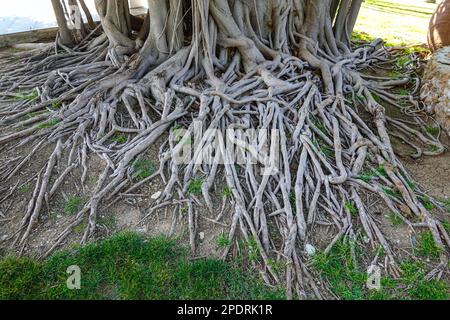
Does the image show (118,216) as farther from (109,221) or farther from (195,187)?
(195,187)

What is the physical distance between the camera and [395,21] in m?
6.93

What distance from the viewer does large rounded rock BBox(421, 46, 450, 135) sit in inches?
132

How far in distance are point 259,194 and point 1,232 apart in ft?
6.01

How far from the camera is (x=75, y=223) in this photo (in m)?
2.30

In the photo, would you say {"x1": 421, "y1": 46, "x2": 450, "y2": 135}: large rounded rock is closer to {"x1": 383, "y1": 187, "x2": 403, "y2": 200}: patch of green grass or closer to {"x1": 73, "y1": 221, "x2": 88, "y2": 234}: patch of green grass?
{"x1": 383, "y1": 187, "x2": 403, "y2": 200}: patch of green grass

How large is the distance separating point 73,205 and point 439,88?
12.0ft

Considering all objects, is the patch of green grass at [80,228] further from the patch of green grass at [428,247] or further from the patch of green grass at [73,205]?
the patch of green grass at [428,247]

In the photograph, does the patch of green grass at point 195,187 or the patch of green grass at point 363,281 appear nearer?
the patch of green grass at point 363,281

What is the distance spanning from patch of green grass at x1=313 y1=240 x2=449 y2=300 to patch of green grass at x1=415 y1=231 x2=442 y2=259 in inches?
4.1

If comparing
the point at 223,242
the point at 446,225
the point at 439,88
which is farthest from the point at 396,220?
the point at 439,88

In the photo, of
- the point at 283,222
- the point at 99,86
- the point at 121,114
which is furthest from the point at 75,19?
the point at 283,222

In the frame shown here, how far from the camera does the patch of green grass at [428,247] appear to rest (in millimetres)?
2213

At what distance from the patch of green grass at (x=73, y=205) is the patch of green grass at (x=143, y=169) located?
455mm

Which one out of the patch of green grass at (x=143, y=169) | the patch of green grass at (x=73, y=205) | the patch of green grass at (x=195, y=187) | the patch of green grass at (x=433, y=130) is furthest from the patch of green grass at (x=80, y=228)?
the patch of green grass at (x=433, y=130)
